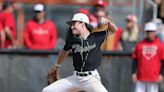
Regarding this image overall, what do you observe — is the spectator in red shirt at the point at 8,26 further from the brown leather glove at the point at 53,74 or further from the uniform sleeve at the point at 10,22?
the brown leather glove at the point at 53,74

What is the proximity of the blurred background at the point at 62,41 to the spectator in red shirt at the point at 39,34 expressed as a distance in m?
0.04

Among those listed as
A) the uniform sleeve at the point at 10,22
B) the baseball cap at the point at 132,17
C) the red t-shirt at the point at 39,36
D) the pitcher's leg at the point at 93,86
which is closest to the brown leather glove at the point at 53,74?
the pitcher's leg at the point at 93,86

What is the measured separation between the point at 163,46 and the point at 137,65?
63cm

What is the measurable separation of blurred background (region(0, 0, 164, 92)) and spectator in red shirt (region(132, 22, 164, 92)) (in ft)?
1.19

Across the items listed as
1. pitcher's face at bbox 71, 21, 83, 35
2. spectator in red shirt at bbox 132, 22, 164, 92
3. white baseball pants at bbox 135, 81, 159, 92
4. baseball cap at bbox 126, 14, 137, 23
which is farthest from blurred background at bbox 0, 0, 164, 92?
pitcher's face at bbox 71, 21, 83, 35

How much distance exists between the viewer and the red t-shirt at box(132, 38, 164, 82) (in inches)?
491

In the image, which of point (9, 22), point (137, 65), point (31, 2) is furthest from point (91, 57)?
point (31, 2)

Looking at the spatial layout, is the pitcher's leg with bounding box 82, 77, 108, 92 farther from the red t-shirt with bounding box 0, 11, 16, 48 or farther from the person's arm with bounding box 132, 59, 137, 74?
the red t-shirt with bounding box 0, 11, 16, 48

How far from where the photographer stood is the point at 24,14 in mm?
15070

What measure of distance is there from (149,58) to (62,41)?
2571 mm

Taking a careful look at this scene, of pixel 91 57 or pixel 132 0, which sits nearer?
pixel 91 57

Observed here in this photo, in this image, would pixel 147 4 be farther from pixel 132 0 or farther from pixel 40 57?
pixel 40 57

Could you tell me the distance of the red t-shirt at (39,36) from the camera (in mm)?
13094

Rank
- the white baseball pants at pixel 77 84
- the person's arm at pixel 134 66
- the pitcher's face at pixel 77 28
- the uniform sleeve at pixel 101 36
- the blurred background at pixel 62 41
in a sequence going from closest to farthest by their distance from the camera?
the pitcher's face at pixel 77 28
the white baseball pants at pixel 77 84
the uniform sleeve at pixel 101 36
the person's arm at pixel 134 66
the blurred background at pixel 62 41
